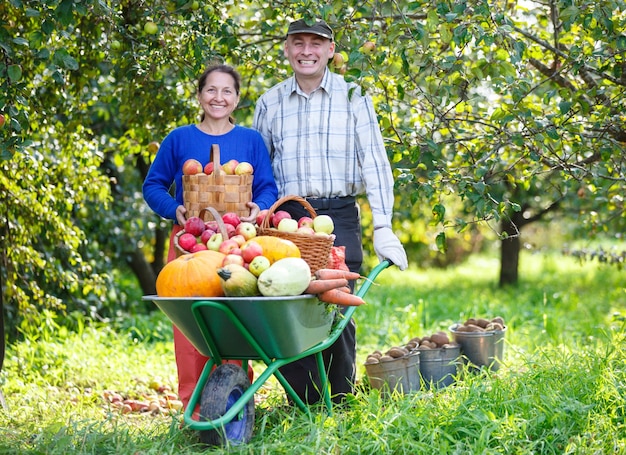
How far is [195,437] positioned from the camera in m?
3.08

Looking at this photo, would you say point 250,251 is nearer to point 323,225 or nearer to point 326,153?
point 323,225

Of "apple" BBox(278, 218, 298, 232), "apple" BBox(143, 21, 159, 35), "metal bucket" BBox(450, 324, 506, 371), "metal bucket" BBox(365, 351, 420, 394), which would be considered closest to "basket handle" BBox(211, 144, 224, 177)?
"apple" BBox(278, 218, 298, 232)

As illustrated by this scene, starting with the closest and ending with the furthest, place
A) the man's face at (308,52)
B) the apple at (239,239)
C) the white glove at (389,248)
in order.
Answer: the apple at (239,239)
the white glove at (389,248)
the man's face at (308,52)

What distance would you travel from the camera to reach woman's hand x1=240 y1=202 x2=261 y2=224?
3.29m

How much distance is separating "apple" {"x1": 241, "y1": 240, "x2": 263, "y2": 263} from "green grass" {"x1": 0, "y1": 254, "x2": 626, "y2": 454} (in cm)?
67

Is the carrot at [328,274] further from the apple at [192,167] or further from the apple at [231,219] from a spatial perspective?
the apple at [192,167]

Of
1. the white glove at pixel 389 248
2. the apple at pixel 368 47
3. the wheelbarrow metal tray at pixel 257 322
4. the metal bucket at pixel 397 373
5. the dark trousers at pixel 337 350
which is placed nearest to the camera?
the wheelbarrow metal tray at pixel 257 322

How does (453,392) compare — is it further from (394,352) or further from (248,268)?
(248,268)

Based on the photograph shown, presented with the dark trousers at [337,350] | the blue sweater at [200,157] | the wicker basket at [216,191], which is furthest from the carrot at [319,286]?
the dark trousers at [337,350]

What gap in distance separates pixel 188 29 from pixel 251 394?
1.98 m

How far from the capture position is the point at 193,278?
2.77 m

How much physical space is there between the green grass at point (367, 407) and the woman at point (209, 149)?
0.68 meters

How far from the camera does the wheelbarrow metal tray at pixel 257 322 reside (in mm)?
2693

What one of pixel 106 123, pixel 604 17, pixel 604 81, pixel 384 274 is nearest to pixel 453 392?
pixel 604 17
